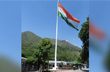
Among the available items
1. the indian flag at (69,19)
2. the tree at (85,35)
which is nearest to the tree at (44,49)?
the tree at (85,35)

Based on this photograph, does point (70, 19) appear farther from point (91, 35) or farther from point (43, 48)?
point (91, 35)

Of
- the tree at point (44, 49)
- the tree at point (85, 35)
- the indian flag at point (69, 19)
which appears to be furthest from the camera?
the tree at point (44, 49)

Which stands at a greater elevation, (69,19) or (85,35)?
(69,19)

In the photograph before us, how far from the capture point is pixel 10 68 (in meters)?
1.50

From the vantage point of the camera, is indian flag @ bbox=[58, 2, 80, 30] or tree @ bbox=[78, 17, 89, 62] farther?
tree @ bbox=[78, 17, 89, 62]

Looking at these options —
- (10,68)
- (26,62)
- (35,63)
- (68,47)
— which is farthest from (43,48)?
(68,47)

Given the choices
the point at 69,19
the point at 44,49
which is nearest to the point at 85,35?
the point at 69,19

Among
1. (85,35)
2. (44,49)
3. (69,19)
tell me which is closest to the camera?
(69,19)

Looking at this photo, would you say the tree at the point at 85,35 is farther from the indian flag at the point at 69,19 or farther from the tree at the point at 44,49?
the tree at the point at 44,49

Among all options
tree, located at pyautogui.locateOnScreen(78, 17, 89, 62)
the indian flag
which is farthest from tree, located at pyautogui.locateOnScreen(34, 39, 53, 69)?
the indian flag

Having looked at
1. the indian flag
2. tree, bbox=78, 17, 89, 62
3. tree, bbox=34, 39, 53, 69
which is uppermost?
the indian flag

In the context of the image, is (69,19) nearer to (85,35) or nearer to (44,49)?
(85,35)

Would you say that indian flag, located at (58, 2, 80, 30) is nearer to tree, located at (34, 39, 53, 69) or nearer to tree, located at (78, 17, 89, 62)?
tree, located at (78, 17, 89, 62)

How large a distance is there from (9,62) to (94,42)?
1225 mm
